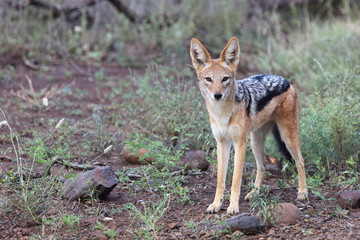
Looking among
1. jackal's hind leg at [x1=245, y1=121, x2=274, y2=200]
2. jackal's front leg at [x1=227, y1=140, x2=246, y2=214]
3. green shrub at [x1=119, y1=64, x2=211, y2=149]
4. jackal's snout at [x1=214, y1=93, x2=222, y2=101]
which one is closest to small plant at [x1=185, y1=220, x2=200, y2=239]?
jackal's front leg at [x1=227, y1=140, x2=246, y2=214]

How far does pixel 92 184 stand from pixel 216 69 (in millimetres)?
1672

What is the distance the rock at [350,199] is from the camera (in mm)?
4359

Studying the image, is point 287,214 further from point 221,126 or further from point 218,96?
point 218,96

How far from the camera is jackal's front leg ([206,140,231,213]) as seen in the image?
4367mm

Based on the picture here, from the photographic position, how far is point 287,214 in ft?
13.4

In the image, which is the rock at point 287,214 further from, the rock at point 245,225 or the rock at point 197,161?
the rock at point 197,161

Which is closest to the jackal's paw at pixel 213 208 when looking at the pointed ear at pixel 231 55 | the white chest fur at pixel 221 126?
the white chest fur at pixel 221 126

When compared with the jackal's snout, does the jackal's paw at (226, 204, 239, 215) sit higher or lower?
lower

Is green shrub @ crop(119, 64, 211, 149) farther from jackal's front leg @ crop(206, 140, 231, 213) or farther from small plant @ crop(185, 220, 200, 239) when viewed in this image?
small plant @ crop(185, 220, 200, 239)

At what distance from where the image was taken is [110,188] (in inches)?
171

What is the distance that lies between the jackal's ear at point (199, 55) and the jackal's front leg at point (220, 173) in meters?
0.84

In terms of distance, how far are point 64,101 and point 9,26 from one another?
4.60m

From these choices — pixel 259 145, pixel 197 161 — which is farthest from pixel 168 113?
pixel 259 145

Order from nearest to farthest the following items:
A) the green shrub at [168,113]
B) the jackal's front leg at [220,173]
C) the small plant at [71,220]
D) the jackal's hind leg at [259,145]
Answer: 1. the small plant at [71,220]
2. the jackal's front leg at [220,173]
3. the jackal's hind leg at [259,145]
4. the green shrub at [168,113]
